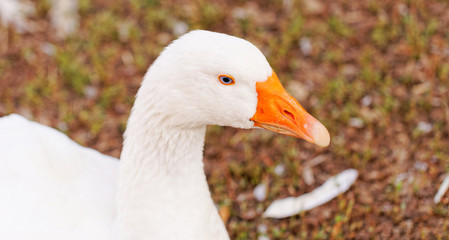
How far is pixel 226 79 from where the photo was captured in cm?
236

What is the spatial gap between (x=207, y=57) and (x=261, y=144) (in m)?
2.09

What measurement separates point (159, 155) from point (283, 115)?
68 cm

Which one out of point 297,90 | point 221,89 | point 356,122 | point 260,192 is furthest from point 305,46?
point 221,89

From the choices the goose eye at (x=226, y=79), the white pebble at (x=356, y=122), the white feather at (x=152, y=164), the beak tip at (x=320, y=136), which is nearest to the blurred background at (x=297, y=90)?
the white pebble at (x=356, y=122)

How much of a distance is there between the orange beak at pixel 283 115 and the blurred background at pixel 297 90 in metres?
1.27

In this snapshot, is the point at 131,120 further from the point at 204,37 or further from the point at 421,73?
the point at 421,73

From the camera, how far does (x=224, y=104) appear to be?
244 cm

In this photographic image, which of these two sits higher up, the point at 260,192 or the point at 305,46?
the point at 305,46

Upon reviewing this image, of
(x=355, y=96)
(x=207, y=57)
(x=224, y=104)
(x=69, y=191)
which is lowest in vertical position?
(x=355, y=96)

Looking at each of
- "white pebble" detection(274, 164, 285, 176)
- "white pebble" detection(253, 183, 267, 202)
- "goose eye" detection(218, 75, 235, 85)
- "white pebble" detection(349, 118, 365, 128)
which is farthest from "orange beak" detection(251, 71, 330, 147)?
"white pebble" detection(349, 118, 365, 128)

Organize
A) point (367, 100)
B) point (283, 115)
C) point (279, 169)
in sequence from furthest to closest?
1. point (367, 100)
2. point (279, 169)
3. point (283, 115)

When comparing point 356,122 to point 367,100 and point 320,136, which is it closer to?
point 367,100

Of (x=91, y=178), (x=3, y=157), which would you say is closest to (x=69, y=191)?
(x=91, y=178)

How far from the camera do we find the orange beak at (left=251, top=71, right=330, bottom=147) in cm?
240
